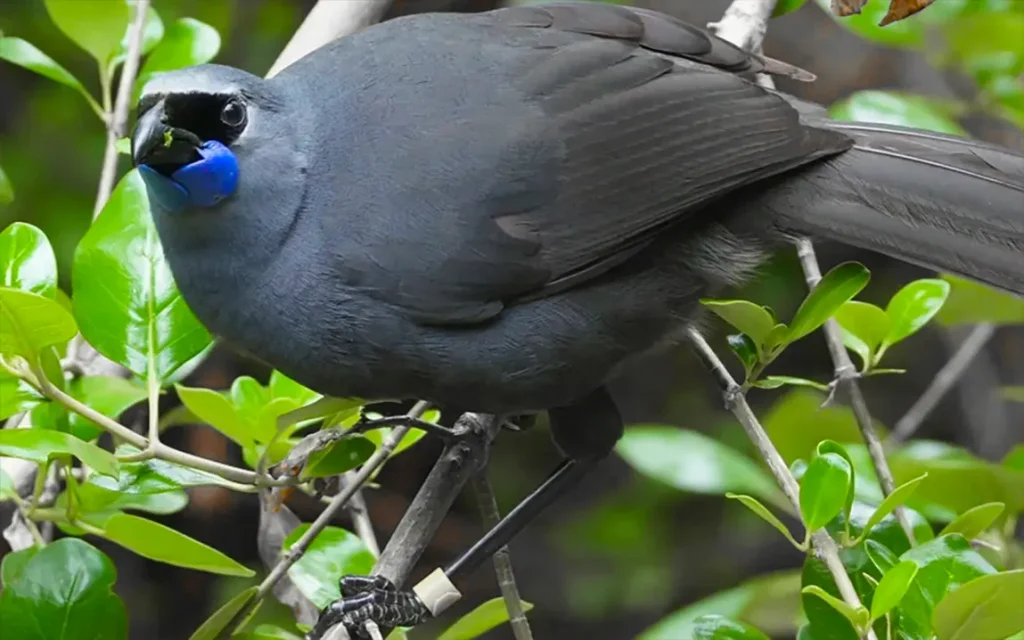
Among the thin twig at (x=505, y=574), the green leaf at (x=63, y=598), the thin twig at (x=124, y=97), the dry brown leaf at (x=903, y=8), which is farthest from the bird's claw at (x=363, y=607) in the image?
the dry brown leaf at (x=903, y=8)

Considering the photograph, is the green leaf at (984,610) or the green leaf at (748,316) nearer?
the green leaf at (984,610)

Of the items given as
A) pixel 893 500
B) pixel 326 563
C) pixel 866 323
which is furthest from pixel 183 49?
pixel 893 500

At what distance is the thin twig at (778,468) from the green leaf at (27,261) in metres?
0.73

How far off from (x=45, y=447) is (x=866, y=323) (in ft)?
2.93

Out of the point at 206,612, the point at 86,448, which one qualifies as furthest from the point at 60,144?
the point at 86,448

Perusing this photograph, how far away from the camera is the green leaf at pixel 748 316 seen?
121 cm

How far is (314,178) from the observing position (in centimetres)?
137

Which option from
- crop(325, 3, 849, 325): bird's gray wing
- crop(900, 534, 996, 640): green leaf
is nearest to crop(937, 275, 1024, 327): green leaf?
crop(325, 3, 849, 325): bird's gray wing

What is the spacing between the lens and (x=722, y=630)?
3.67ft

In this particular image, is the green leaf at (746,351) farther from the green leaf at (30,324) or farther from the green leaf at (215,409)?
the green leaf at (30,324)

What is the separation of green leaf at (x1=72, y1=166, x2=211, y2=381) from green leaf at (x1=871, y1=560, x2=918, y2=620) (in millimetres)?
710

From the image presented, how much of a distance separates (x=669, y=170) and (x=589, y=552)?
2.16 metres

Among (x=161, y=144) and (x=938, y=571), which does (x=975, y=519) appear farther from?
(x=161, y=144)

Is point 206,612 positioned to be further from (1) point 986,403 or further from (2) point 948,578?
(2) point 948,578
